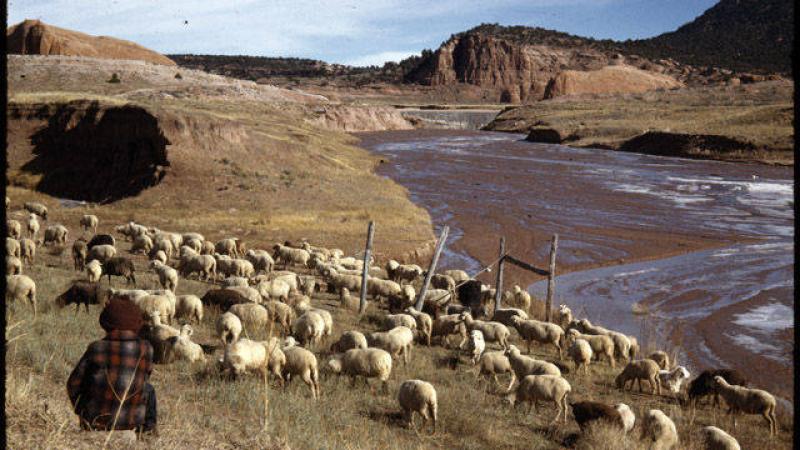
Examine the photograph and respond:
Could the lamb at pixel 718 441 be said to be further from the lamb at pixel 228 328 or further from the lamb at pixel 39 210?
the lamb at pixel 39 210

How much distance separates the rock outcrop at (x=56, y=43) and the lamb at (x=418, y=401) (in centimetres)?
10862

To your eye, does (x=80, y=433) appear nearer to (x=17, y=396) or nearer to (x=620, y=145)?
(x=17, y=396)

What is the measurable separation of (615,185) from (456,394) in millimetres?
44249

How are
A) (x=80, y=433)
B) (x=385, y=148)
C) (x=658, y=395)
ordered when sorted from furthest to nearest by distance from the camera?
1. (x=385, y=148)
2. (x=658, y=395)
3. (x=80, y=433)

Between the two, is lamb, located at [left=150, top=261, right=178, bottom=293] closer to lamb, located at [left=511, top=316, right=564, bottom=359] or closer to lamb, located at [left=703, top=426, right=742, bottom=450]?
lamb, located at [left=511, top=316, right=564, bottom=359]

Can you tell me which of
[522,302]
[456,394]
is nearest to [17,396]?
[456,394]

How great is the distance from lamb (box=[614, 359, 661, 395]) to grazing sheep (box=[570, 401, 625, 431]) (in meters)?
3.32

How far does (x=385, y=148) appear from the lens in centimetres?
7956

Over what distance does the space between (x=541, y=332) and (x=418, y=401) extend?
258 inches

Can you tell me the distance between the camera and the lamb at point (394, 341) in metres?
13.0

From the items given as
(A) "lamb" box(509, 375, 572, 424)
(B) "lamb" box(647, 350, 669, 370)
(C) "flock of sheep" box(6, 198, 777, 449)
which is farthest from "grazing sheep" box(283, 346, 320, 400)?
(B) "lamb" box(647, 350, 669, 370)

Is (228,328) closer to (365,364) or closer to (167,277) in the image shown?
(365,364)

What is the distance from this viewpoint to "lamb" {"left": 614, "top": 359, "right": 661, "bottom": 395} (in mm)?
13391

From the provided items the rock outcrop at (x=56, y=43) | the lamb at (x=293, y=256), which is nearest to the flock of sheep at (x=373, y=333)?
the lamb at (x=293, y=256)
